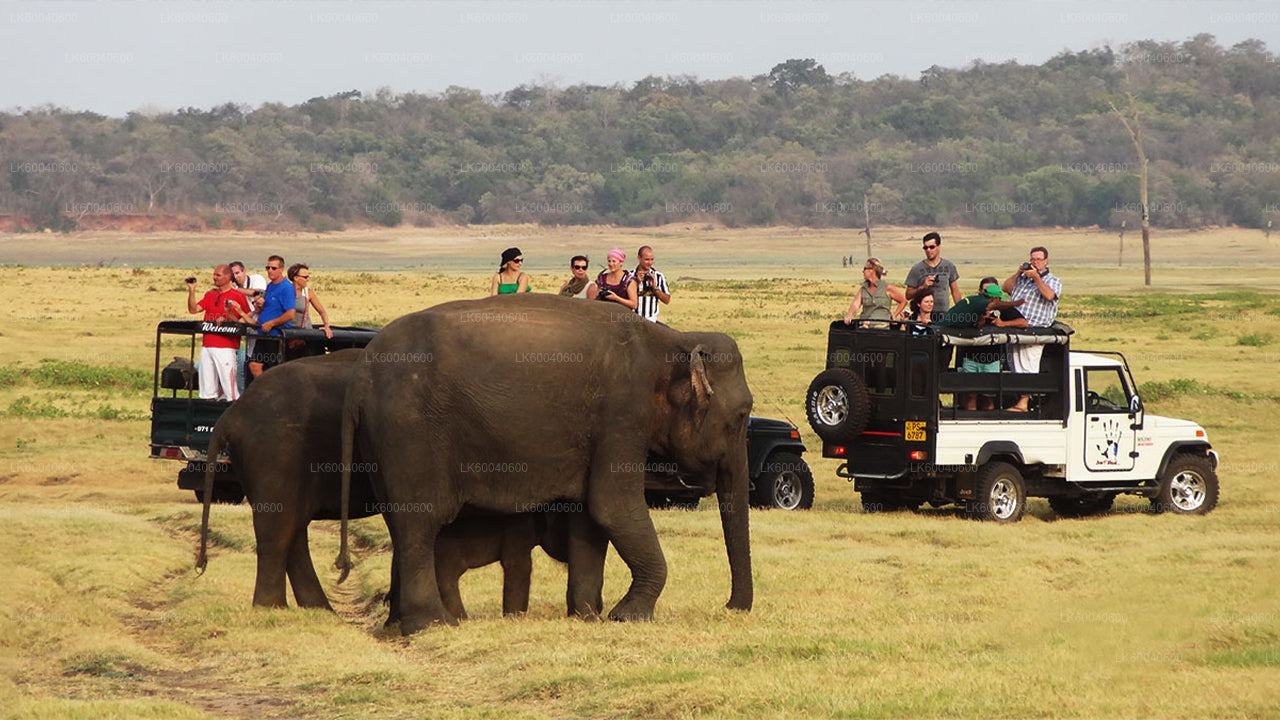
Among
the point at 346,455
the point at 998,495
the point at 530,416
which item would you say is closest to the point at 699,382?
the point at 530,416

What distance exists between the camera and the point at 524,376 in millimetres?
12594

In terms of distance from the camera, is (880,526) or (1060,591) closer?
(1060,591)

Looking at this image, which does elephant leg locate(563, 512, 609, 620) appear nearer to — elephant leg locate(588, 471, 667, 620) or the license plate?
elephant leg locate(588, 471, 667, 620)

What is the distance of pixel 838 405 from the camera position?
63.2ft

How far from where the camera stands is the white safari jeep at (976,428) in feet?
62.0

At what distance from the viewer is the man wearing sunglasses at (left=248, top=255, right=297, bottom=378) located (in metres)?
18.4

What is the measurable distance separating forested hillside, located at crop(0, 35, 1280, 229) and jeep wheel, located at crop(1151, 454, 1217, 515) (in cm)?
9452

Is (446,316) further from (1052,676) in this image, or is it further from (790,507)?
(790,507)

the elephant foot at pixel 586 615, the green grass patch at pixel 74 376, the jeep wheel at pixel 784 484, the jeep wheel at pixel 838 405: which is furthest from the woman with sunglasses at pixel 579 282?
the green grass patch at pixel 74 376

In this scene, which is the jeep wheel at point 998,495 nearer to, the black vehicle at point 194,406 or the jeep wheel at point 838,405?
the jeep wheel at point 838,405

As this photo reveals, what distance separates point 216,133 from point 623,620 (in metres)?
134

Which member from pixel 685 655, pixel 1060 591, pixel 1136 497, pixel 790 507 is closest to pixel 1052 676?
pixel 685 655

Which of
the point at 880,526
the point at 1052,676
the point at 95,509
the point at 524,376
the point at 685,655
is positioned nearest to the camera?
the point at 1052,676

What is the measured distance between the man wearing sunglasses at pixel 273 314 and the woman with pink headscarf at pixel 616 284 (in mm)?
3291
